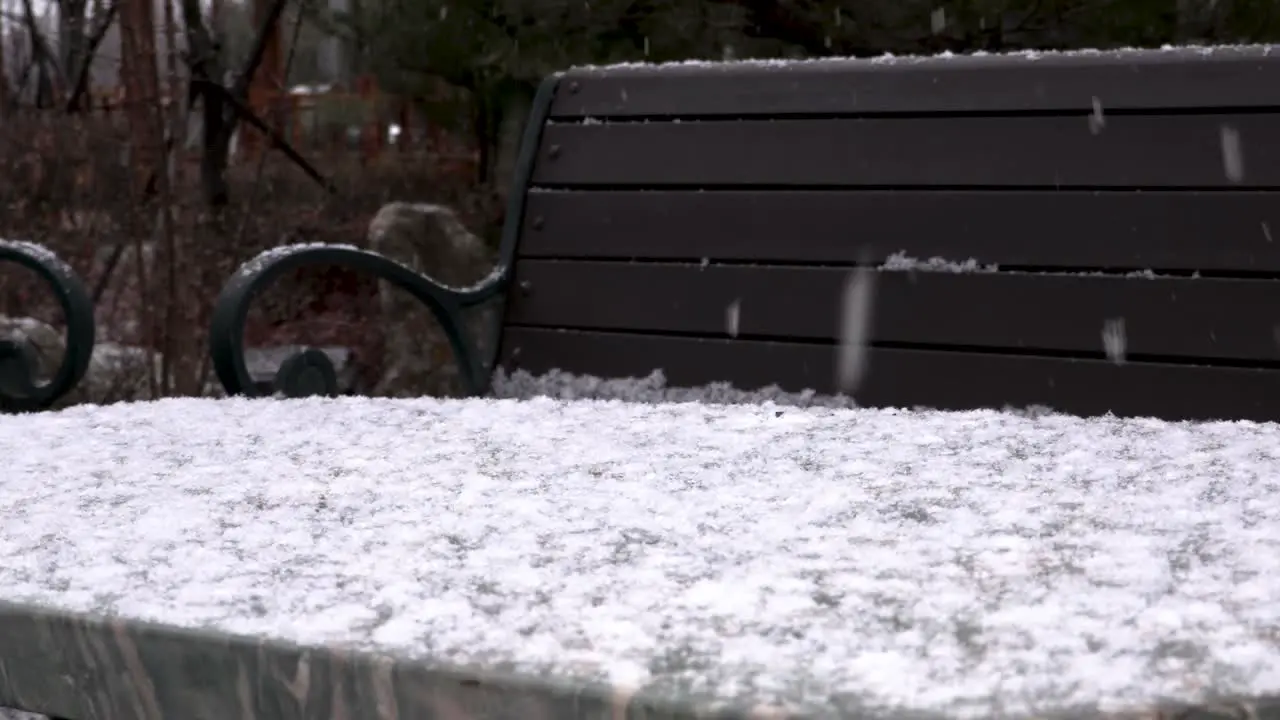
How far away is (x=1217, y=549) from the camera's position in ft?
2.52

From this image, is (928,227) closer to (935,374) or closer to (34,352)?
(935,374)

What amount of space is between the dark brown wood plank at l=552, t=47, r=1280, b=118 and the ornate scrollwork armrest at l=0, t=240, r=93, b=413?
33.4 inches

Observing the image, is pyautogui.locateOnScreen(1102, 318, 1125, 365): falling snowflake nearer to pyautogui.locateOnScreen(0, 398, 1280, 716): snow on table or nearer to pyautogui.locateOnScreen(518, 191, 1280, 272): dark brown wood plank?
pyautogui.locateOnScreen(518, 191, 1280, 272): dark brown wood plank

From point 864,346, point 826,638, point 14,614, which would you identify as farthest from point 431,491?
point 864,346

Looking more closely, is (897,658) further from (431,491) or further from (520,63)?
(520,63)

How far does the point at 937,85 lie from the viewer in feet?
6.75

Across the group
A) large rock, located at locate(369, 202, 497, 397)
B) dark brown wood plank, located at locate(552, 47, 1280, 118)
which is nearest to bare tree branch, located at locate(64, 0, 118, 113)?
large rock, located at locate(369, 202, 497, 397)

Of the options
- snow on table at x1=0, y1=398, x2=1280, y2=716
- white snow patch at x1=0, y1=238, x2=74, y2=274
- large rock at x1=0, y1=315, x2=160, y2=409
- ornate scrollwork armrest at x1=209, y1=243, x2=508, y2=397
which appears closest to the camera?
snow on table at x1=0, y1=398, x2=1280, y2=716

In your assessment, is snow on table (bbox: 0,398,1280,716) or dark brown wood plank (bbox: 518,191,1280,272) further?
dark brown wood plank (bbox: 518,191,1280,272)

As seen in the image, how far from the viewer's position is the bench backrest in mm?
1837

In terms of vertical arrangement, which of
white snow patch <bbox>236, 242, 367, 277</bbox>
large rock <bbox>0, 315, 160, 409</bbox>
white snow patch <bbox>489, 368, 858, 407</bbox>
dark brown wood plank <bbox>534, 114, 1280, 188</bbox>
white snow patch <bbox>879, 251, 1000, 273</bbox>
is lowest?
large rock <bbox>0, 315, 160, 409</bbox>

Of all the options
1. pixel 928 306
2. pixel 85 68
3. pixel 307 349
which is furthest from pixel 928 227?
pixel 85 68

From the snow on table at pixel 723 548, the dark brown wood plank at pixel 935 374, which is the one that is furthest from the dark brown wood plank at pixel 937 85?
the snow on table at pixel 723 548

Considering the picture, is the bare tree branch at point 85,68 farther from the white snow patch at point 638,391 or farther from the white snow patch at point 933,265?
the white snow patch at point 933,265
